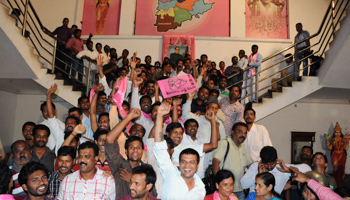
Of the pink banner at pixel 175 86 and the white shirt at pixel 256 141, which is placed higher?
the pink banner at pixel 175 86

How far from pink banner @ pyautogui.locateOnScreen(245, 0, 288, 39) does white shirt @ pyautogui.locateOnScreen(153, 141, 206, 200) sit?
8.55 meters

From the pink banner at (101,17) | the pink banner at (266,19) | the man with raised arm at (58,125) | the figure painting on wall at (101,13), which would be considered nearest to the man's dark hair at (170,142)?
the man with raised arm at (58,125)

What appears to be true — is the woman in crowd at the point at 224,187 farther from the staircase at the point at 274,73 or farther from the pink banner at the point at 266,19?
the pink banner at the point at 266,19

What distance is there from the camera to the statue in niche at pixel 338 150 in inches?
303

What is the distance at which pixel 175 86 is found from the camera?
4270 millimetres

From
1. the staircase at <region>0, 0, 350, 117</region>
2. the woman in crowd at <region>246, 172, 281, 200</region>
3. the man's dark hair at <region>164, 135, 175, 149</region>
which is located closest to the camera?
the woman in crowd at <region>246, 172, 281, 200</region>

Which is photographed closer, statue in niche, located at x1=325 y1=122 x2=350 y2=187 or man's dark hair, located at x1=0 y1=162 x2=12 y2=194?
man's dark hair, located at x1=0 y1=162 x2=12 y2=194

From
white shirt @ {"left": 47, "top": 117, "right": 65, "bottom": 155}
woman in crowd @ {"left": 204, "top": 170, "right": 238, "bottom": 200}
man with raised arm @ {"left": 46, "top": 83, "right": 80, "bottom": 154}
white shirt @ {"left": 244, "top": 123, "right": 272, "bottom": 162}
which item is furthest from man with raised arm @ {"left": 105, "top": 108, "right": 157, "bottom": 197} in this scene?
white shirt @ {"left": 244, "top": 123, "right": 272, "bottom": 162}

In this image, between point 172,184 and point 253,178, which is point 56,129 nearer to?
point 172,184

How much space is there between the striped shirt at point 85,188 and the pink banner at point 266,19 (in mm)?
8786

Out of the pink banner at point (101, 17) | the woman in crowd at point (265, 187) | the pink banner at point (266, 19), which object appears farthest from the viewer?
the pink banner at point (101, 17)

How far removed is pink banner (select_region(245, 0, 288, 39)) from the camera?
418 inches

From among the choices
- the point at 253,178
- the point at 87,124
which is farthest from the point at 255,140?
the point at 87,124

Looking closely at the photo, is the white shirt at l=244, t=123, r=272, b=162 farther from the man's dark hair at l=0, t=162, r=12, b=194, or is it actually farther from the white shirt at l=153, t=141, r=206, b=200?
the man's dark hair at l=0, t=162, r=12, b=194
